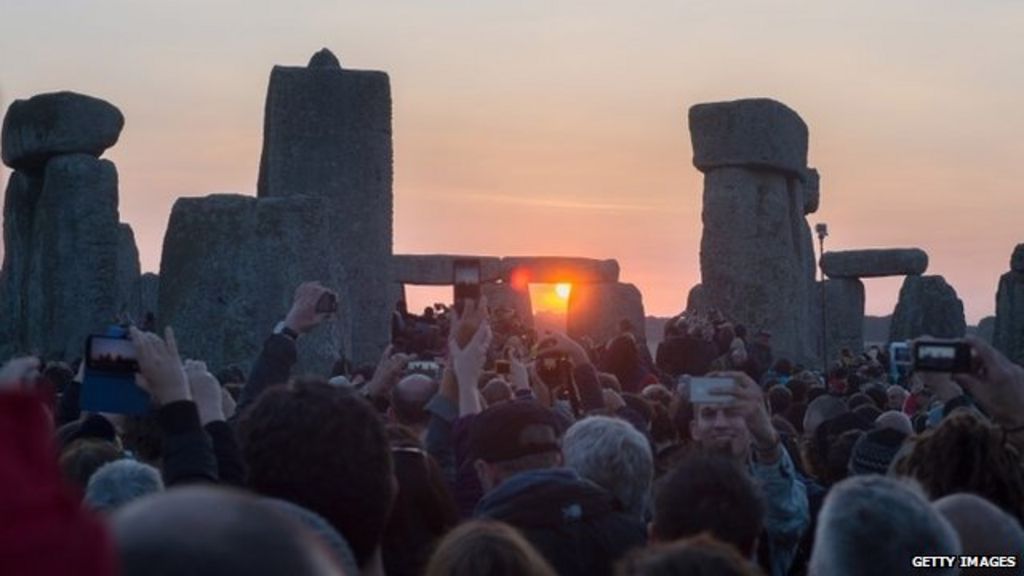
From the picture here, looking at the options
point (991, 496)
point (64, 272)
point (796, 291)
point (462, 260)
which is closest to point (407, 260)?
point (796, 291)

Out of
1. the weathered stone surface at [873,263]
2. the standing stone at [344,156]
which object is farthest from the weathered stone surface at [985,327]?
the standing stone at [344,156]

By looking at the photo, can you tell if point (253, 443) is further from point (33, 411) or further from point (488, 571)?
point (33, 411)

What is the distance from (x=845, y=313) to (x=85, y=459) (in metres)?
27.0

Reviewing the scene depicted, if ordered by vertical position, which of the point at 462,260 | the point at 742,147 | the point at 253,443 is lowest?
the point at 253,443

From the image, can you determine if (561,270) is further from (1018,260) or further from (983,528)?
(983,528)

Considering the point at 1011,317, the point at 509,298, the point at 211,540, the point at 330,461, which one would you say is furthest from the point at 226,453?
the point at 509,298

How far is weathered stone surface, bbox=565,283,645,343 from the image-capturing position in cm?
3262

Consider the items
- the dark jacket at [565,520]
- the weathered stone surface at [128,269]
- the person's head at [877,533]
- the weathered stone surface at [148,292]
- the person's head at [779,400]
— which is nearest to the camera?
the person's head at [877,533]

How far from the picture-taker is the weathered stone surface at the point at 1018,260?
61.4ft

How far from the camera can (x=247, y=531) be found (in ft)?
3.19

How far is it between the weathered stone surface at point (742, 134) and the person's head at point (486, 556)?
1788 cm

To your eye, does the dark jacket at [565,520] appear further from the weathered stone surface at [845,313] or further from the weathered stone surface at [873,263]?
the weathered stone surface at [873,263]

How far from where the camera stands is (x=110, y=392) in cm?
395

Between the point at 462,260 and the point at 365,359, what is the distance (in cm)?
1244
